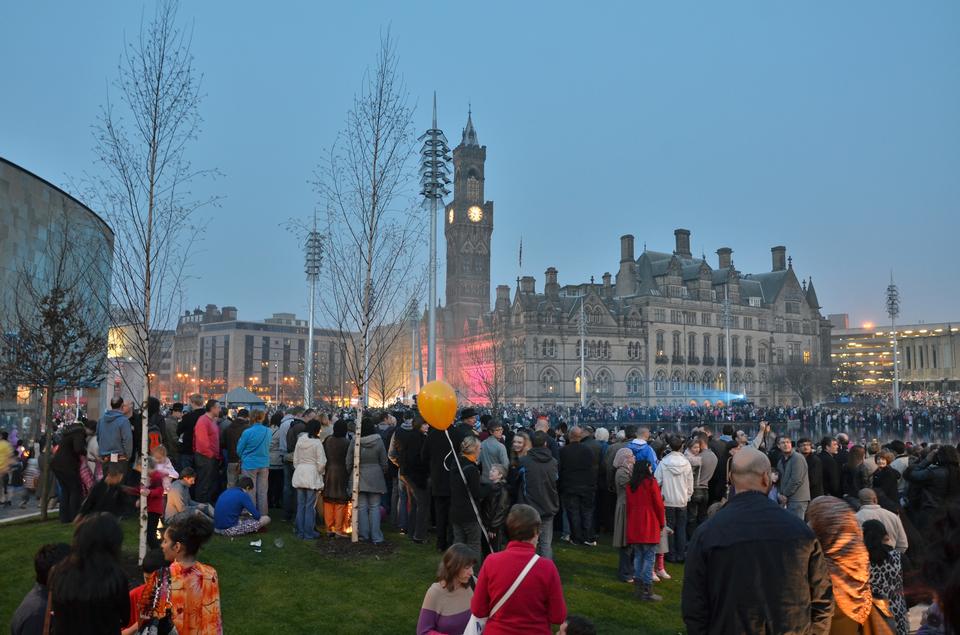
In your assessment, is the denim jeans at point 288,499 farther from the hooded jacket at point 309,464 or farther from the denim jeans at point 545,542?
the denim jeans at point 545,542

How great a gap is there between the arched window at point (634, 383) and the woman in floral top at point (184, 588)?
71.3 m

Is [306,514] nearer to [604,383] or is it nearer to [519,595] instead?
[519,595]

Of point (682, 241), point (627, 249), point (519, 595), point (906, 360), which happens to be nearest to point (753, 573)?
point (519, 595)

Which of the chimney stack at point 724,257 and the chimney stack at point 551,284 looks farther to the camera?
the chimney stack at point 724,257

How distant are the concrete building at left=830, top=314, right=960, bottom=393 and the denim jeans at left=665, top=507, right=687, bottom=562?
9014 centimetres

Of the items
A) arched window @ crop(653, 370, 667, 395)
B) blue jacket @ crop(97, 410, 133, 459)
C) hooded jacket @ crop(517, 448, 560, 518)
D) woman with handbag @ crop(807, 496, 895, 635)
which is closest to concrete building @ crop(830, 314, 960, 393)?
arched window @ crop(653, 370, 667, 395)

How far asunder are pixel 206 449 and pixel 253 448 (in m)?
1.28

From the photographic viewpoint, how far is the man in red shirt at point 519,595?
4473 millimetres

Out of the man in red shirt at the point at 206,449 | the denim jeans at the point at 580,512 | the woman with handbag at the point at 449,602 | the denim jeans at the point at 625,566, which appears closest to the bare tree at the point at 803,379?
the denim jeans at the point at 580,512

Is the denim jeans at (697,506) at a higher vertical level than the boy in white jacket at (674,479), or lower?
lower

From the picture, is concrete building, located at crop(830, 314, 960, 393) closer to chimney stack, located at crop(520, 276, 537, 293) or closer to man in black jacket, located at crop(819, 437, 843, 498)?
chimney stack, located at crop(520, 276, 537, 293)

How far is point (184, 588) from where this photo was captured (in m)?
4.81

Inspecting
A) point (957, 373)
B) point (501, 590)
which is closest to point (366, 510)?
point (501, 590)

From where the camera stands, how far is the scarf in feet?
15.5
